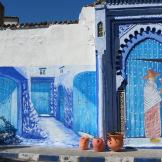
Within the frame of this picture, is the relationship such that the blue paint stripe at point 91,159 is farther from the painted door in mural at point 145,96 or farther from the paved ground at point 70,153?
the painted door in mural at point 145,96

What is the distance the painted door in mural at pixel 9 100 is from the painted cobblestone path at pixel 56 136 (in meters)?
0.71

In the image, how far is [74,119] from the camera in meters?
12.4

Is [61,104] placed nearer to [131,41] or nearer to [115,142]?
[115,142]

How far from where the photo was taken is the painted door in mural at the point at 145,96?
12.0 meters

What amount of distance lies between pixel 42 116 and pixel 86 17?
2.85 m

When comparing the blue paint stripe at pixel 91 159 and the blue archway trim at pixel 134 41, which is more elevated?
the blue archway trim at pixel 134 41

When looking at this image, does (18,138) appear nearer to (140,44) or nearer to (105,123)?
(105,123)

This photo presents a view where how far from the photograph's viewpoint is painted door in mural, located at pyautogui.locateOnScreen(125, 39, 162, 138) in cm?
1201

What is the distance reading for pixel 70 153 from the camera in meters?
11.4

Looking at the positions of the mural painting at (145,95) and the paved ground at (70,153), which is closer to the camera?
the paved ground at (70,153)

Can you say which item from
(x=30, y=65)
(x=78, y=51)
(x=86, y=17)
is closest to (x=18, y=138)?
(x=30, y=65)

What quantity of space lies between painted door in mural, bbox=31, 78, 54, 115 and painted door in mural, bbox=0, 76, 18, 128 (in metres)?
0.52

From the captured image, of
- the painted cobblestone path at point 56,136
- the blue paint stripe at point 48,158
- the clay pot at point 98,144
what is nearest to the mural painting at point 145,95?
the clay pot at point 98,144

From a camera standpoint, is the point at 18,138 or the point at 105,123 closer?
the point at 105,123
